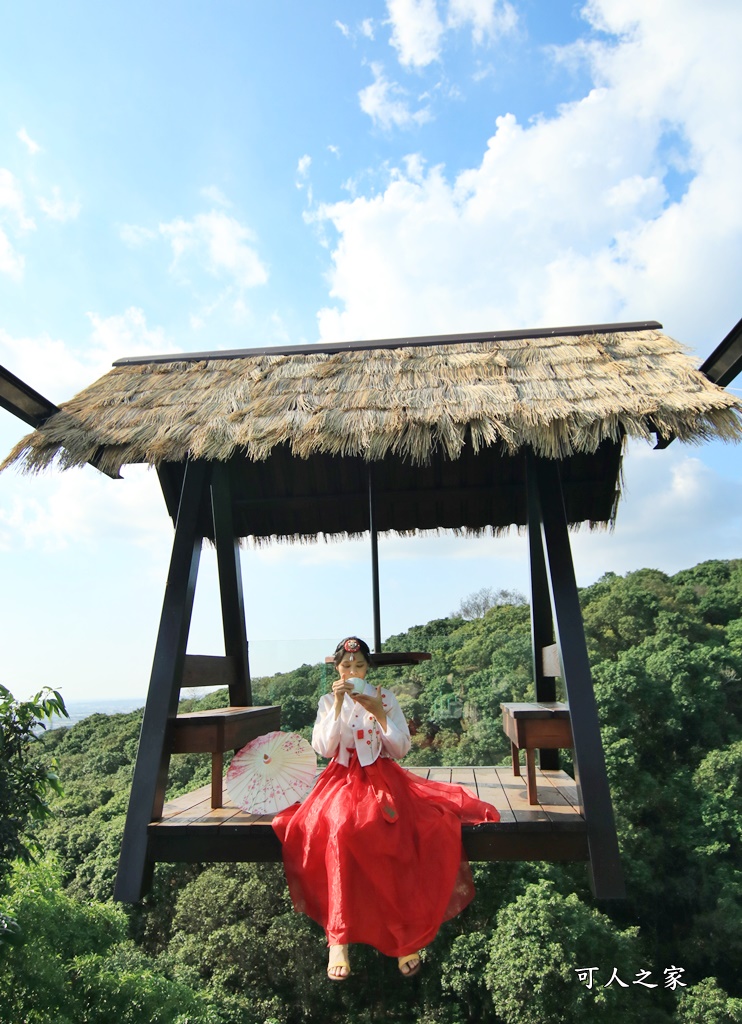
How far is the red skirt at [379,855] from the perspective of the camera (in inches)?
107

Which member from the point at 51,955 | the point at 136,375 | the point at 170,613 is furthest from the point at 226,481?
the point at 51,955

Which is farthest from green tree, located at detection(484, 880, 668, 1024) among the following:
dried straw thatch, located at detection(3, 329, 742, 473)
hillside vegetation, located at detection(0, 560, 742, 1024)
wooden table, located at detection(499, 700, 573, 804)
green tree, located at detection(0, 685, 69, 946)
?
dried straw thatch, located at detection(3, 329, 742, 473)

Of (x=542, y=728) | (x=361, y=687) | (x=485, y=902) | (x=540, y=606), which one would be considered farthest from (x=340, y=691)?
(x=485, y=902)

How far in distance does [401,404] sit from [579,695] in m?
1.50

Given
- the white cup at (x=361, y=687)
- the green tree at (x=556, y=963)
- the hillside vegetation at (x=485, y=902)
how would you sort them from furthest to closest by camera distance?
the green tree at (x=556, y=963)
the hillside vegetation at (x=485, y=902)
the white cup at (x=361, y=687)

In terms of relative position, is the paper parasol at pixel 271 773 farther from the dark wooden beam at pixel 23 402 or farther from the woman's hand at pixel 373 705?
the dark wooden beam at pixel 23 402

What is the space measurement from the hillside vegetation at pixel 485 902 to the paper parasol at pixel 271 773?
26.6 feet

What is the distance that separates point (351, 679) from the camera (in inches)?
124

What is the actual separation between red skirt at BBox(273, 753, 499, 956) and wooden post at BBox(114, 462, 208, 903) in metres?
0.55

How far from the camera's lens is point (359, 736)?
321cm

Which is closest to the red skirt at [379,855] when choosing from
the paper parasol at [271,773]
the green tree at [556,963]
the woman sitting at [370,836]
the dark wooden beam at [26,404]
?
the woman sitting at [370,836]

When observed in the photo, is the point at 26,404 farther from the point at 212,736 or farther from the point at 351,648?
the point at 351,648

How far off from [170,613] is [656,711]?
21.4 metres

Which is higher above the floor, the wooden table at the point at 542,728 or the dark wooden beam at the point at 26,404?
the dark wooden beam at the point at 26,404
